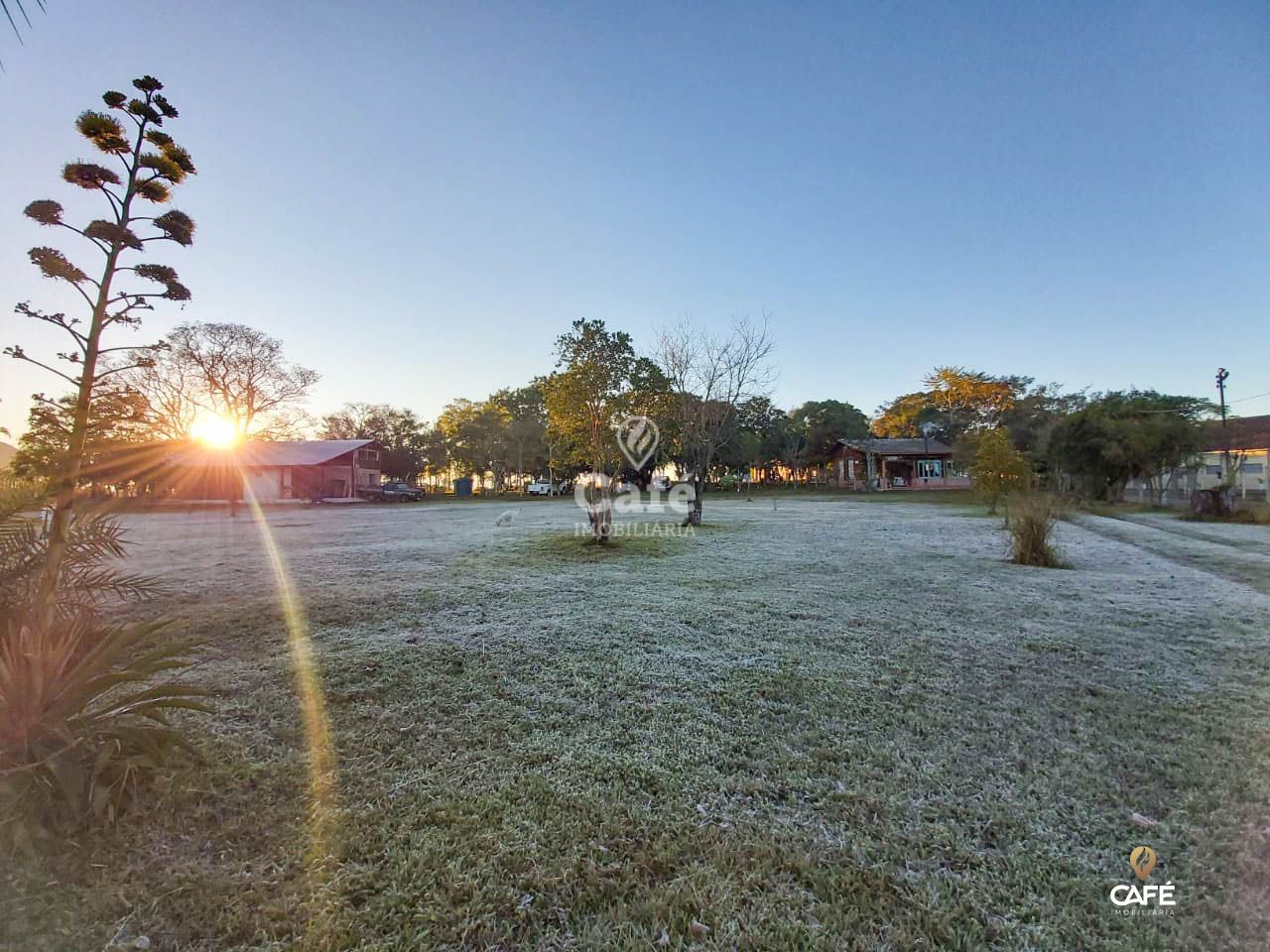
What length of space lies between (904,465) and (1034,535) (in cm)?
3342

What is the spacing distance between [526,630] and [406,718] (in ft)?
4.88

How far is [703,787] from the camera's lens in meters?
2.00

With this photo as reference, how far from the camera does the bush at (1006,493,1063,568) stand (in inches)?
278

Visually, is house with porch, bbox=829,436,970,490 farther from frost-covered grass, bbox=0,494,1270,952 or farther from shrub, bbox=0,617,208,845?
shrub, bbox=0,617,208,845

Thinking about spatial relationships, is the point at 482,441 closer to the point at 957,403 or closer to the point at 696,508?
the point at 696,508

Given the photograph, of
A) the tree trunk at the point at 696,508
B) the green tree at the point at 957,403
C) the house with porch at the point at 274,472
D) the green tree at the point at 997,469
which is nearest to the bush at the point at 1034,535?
the tree trunk at the point at 696,508

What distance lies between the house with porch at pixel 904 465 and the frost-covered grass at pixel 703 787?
3382cm

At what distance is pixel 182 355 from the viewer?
2514cm

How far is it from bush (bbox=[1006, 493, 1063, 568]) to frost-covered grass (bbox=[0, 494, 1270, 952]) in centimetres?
243

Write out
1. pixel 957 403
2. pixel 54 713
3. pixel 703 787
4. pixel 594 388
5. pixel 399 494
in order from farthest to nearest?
pixel 957 403 < pixel 399 494 < pixel 594 388 < pixel 703 787 < pixel 54 713

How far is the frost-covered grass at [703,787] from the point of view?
54.8 inches

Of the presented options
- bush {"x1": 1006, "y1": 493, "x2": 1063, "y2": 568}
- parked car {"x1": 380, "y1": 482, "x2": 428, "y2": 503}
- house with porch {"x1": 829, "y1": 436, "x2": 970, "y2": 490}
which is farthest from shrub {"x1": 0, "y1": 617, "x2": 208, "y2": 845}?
house with porch {"x1": 829, "y1": 436, "x2": 970, "y2": 490}

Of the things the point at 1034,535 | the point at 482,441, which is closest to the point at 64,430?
the point at 1034,535

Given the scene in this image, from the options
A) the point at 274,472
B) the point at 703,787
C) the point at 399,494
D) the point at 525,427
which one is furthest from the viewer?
the point at 525,427
